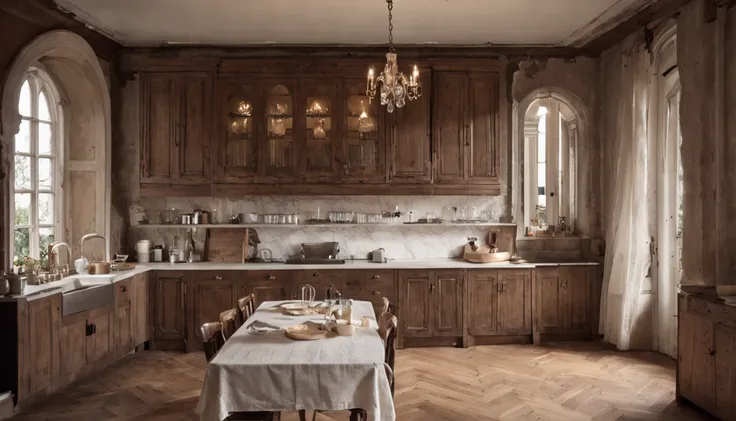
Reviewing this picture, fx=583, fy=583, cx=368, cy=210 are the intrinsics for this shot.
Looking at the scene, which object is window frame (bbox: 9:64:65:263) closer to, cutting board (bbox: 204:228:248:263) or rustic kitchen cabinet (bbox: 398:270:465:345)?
cutting board (bbox: 204:228:248:263)

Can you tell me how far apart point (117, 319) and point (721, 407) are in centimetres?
548

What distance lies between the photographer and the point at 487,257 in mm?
6906

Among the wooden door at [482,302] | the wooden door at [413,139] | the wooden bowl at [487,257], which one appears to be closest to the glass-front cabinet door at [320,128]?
the wooden door at [413,139]

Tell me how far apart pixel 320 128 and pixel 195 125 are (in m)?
1.49

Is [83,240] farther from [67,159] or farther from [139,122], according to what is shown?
[139,122]

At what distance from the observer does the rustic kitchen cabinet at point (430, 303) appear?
263 inches

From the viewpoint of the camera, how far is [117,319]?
19.8 ft

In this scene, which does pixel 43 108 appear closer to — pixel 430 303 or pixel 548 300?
pixel 430 303

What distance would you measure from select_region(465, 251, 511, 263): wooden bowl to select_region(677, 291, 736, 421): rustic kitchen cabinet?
7.57 ft

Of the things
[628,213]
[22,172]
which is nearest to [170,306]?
[22,172]

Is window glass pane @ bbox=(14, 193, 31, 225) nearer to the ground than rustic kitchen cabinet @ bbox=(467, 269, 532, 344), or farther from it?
farther from it

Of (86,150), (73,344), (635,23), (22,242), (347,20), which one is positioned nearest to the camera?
(73,344)

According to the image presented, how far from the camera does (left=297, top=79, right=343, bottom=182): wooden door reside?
698 cm

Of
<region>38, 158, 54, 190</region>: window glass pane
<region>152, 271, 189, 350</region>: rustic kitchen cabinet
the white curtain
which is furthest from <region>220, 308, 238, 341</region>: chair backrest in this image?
the white curtain
